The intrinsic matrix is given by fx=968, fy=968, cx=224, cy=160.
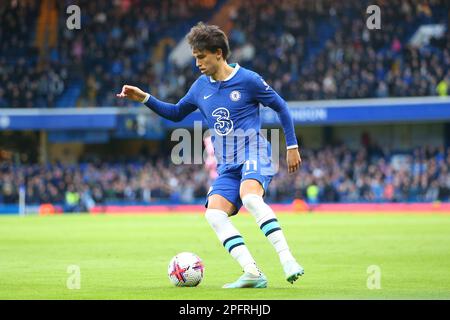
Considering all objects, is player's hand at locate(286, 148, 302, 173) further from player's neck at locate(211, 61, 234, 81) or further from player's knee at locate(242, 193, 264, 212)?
player's neck at locate(211, 61, 234, 81)

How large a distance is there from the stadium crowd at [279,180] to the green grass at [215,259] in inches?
440

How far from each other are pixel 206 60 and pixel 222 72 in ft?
0.88

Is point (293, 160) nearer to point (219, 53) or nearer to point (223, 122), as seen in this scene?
point (223, 122)

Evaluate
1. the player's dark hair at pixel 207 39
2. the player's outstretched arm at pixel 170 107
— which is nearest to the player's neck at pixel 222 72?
the player's dark hair at pixel 207 39

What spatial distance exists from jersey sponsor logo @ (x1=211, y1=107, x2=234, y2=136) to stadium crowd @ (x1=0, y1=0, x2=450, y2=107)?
29783 mm

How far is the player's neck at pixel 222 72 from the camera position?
1024 cm

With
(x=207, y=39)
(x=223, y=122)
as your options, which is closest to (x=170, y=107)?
(x=223, y=122)

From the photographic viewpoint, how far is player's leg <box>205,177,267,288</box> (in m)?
10.0

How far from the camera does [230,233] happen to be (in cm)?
1015

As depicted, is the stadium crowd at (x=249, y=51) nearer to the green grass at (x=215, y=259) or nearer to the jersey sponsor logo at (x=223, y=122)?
the green grass at (x=215, y=259)

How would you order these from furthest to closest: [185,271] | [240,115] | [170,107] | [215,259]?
[215,259], [170,107], [185,271], [240,115]

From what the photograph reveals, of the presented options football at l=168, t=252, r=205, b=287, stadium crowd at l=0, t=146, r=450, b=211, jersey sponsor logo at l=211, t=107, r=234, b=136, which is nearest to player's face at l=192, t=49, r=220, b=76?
jersey sponsor logo at l=211, t=107, r=234, b=136

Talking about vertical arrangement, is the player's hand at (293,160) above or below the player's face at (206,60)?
below

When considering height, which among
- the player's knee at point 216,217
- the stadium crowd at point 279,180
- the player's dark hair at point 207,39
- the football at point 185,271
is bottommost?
the stadium crowd at point 279,180
